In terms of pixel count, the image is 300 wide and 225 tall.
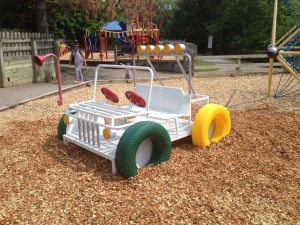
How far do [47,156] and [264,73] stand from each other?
11.0 meters

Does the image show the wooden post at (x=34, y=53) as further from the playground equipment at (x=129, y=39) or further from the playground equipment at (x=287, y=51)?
the playground equipment at (x=287, y=51)

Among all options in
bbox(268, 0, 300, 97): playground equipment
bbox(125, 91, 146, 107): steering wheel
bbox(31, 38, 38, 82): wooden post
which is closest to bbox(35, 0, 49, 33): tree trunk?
bbox(31, 38, 38, 82): wooden post

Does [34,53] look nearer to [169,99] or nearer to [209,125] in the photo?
[169,99]

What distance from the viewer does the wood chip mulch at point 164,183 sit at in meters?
2.65

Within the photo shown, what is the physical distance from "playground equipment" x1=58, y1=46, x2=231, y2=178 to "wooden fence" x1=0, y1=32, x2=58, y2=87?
626cm

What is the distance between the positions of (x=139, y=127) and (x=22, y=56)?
816 centimetres

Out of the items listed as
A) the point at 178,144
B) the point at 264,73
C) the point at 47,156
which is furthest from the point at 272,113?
the point at 264,73

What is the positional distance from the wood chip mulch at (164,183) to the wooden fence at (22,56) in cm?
508

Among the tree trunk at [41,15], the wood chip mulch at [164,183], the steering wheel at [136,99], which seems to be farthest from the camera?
the tree trunk at [41,15]

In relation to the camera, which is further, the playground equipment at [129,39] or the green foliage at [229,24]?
the green foliage at [229,24]

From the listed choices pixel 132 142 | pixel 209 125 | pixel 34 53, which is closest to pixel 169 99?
pixel 209 125

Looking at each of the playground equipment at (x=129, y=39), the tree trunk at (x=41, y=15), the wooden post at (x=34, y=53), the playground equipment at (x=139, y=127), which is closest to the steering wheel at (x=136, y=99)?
the playground equipment at (x=139, y=127)

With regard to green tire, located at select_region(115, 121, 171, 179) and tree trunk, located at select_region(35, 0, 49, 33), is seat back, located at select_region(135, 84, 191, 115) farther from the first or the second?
tree trunk, located at select_region(35, 0, 49, 33)

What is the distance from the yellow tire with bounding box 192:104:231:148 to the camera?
404 cm
